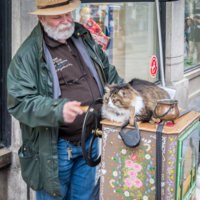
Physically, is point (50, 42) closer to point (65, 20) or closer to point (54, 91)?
point (65, 20)

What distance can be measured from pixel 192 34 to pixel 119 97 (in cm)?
606

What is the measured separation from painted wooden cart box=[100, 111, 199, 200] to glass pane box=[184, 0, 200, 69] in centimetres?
538

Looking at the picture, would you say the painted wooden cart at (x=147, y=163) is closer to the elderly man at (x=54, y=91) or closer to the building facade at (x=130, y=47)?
the elderly man at (x=54, y=91)

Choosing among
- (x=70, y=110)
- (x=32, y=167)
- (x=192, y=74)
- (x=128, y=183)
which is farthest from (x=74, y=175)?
(x=192, y=74)

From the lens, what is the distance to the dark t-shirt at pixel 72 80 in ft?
6.86

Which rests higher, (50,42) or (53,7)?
(53,7)

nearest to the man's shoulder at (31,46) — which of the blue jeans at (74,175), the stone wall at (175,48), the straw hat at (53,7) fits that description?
the straw hat at (53,7)

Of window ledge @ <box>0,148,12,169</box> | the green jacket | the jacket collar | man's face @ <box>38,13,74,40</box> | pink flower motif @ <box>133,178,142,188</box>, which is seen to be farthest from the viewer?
window ledge @ <box>0,148,12,169</box>

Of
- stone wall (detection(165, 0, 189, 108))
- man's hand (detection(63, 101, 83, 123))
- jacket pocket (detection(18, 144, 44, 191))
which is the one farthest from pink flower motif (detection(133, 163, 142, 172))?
stone wall (detection(165, 0, 189, 108))

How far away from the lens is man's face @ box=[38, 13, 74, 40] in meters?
2.12

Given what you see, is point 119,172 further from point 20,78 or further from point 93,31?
point 93,31

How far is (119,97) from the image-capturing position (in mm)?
2023

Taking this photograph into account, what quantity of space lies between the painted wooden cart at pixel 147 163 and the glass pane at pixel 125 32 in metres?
2.39

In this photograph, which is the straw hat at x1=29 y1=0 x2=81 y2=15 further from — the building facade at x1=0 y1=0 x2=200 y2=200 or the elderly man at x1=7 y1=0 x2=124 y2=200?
the building facade at x1=0 y1=0 x2=200 y2=200
